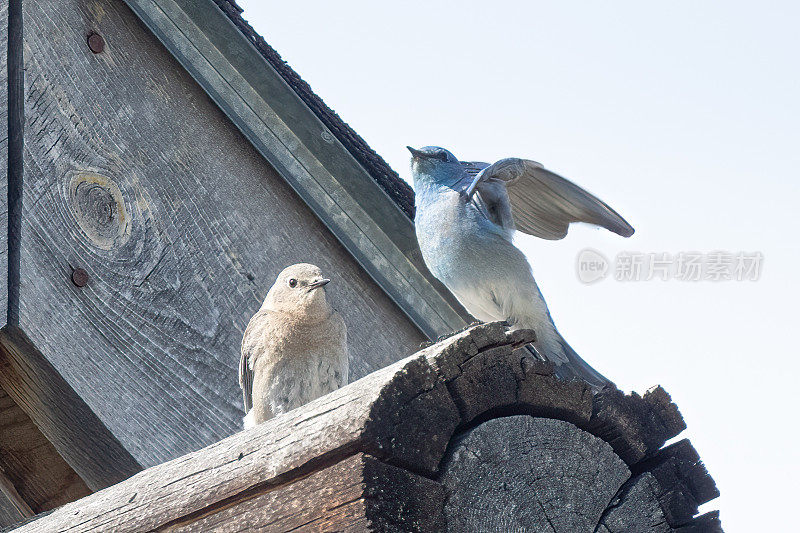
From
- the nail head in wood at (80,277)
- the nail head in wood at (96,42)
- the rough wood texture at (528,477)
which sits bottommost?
the rough wood texture at (528,477)

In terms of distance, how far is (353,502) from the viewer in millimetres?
1681

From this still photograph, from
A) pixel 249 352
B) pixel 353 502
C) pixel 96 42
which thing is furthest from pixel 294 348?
pixel 353 502

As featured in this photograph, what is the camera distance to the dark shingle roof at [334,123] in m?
4.02

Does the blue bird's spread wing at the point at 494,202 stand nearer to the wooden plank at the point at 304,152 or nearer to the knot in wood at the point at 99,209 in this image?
the wooden plank at the point at 304,152

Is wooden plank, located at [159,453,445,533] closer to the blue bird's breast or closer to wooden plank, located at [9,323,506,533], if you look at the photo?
wooden plank, located at [9,323,506,533]

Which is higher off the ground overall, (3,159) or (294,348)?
(3,159)

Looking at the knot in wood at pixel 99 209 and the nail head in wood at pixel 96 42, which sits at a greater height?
the nail head in wood at pixel 96 42

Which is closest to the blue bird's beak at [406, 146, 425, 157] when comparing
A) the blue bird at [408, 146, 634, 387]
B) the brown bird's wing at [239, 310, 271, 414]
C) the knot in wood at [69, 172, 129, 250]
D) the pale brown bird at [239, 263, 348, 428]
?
the blue bird at [408, 146, 634, 387]

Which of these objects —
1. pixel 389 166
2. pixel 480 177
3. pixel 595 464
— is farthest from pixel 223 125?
pixel 595 464

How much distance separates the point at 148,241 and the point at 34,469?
2.66 ft

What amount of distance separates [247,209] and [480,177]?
927mm

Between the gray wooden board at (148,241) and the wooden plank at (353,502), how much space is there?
1.42m

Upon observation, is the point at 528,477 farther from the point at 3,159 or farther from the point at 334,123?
the point at 334,123

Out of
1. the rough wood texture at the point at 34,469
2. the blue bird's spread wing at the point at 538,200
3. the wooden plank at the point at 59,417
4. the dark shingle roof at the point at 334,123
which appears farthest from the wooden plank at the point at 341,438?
the dark shingle roof at the point at 334,123
